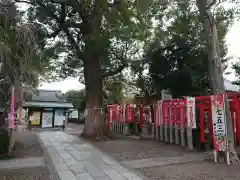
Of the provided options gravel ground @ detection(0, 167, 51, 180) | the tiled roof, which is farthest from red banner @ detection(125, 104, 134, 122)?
gravel ground @ detection(0, 167, 51, 180)

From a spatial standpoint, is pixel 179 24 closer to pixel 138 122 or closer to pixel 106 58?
pixel 106 58

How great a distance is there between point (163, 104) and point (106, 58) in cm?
399

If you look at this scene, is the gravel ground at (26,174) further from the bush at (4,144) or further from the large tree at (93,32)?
the large tree at (93,32)

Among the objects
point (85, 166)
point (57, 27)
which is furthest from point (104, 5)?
point (85, 166)

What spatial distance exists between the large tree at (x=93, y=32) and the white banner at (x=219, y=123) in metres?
4.51

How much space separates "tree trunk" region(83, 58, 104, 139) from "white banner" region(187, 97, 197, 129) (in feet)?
16.6

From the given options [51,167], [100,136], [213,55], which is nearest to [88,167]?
[51,167]

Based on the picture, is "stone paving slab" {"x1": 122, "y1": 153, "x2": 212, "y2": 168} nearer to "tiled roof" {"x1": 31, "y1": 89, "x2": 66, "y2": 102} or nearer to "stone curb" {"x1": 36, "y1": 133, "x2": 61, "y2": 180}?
"stone curb" {"x1": 36, "y1": 133, "x2": 61, "y2": 180}

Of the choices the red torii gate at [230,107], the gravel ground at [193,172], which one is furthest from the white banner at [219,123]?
the red torii gate at [230,107]

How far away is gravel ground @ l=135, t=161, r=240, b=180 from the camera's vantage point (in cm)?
502

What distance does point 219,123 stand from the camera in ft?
21.4

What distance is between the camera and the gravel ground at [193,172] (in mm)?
5023

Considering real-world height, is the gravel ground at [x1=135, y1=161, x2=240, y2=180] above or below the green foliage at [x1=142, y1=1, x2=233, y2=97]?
below

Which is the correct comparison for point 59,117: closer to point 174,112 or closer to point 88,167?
point 174,112
